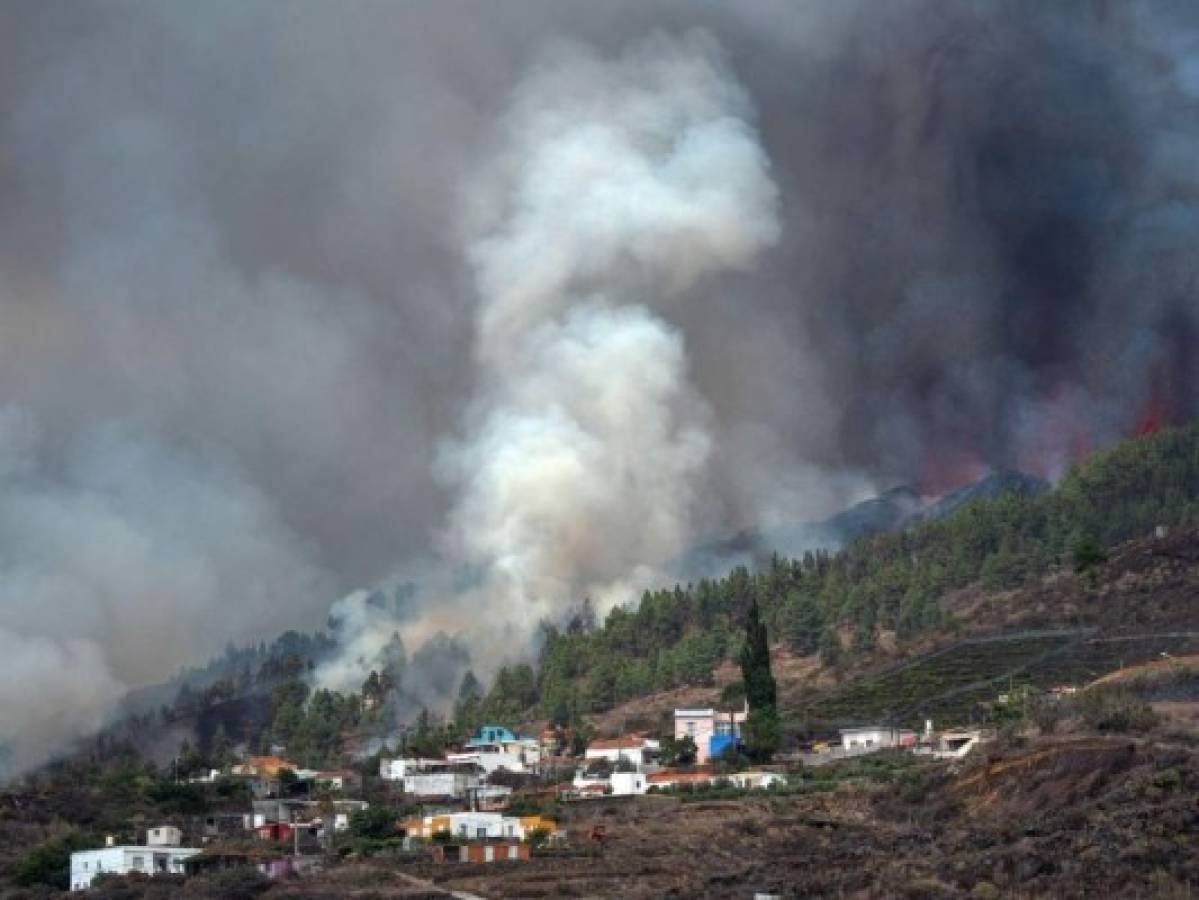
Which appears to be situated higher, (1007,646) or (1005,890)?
(1007,646)

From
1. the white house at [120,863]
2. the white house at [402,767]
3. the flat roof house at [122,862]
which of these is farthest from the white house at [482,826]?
the white house at [402,767]

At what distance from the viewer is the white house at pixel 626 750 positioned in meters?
98.6

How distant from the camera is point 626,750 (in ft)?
328

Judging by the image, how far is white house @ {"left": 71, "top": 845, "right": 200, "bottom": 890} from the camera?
79062mm

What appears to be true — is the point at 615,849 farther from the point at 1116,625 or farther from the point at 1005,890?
the point at 1116,625

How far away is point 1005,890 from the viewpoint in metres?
52.2

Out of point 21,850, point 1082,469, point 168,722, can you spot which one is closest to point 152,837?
point 21,850

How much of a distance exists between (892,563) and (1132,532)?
15.3 meters

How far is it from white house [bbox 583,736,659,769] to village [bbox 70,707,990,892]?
85mm

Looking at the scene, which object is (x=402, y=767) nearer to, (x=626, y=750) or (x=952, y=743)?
(x=626, y=750)

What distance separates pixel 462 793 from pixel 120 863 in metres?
19.3

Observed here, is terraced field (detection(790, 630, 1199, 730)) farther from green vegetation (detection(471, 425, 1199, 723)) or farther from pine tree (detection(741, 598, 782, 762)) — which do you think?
green vegetation (detection(471, 425, 1199, 723))

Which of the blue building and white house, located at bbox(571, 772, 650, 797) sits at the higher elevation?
the blue building

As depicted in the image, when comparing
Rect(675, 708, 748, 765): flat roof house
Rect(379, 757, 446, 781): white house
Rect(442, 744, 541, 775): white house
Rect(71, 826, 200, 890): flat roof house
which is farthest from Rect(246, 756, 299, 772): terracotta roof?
Rect(71, 826, 200, 890): flat roof house
